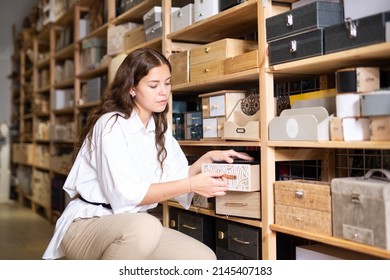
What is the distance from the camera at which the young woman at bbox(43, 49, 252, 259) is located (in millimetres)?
1769

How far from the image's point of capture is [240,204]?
2062mm

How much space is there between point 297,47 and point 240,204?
28.3 inches

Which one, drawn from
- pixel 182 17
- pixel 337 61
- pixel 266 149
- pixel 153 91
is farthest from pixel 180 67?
pixel 337 61

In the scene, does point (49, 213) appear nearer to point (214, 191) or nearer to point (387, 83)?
point (214, 191)

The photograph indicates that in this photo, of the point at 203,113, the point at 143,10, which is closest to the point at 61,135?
the point at 143,10

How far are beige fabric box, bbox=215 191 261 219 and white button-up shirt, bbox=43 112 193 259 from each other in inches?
13.2

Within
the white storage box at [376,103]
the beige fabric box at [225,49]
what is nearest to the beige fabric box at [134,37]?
the beige fabric box at [225,49]

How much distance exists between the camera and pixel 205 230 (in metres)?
2.33

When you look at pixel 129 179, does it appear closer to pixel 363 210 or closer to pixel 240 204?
pixel 240 204

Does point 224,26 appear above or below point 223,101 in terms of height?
above

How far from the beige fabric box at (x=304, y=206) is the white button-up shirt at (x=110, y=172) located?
1.73 feet

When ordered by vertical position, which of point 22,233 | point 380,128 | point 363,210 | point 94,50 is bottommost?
point 22,233

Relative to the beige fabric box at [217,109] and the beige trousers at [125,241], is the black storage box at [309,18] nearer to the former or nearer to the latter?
the beige fabric box at [217,109]
